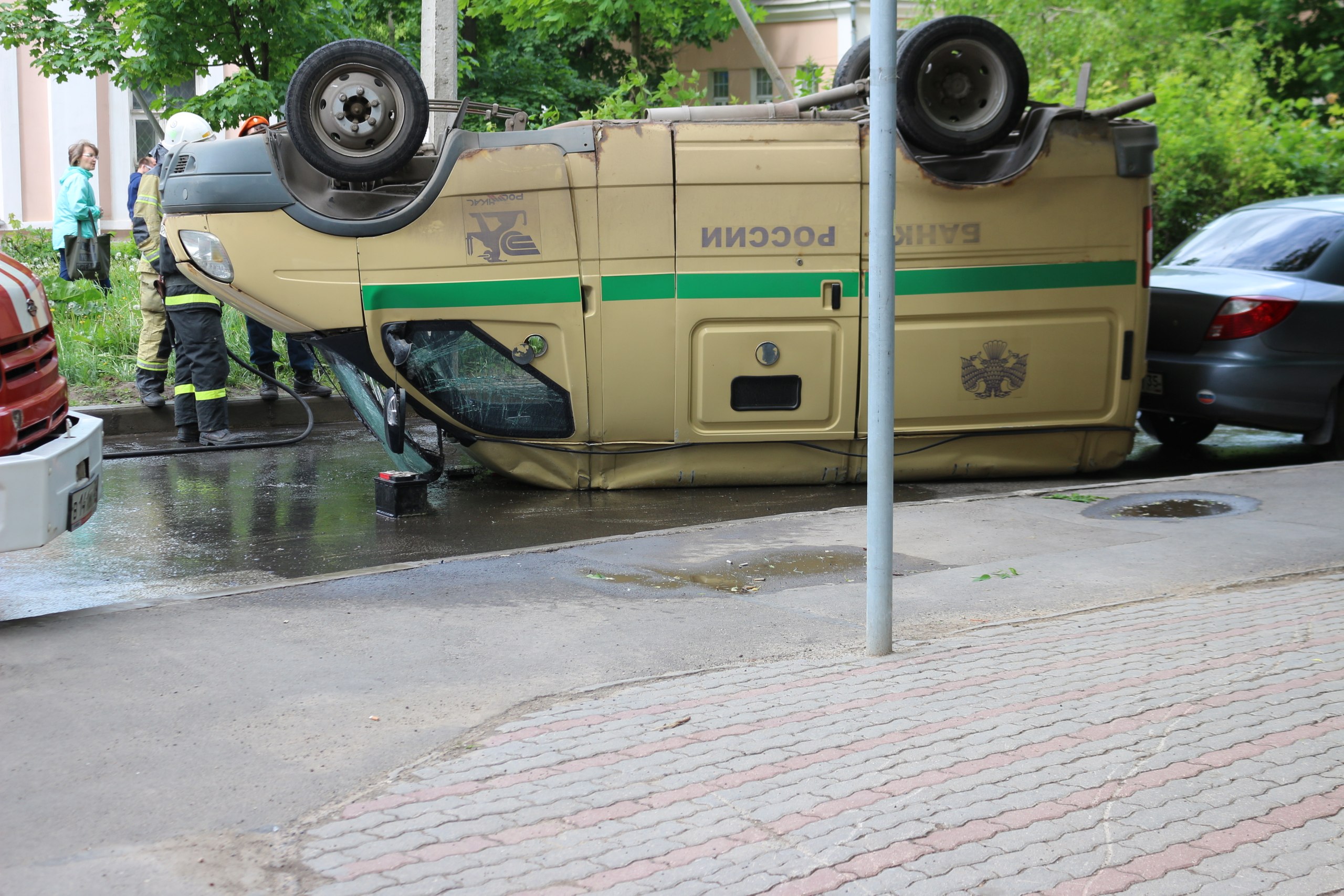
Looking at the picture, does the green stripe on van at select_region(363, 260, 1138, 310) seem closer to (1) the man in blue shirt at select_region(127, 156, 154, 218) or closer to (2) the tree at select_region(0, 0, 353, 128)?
(1) the man in blue shirt at select_region(127, 156, 154, 218)

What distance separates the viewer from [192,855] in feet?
9.82

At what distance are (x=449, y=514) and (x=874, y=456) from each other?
3477 millimetres

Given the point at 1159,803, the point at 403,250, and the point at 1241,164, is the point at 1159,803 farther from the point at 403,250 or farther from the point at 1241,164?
the point at 1241,164

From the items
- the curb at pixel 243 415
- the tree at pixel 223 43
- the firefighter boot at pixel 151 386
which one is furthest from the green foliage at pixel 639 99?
the firefighter boot at pixel 151 386

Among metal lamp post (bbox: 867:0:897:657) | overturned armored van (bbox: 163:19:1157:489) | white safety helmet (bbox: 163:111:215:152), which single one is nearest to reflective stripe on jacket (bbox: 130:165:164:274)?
white safety helmet (bbox: 163:111:215:152)

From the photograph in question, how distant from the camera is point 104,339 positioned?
36.9 feet

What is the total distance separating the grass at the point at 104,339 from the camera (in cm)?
1055

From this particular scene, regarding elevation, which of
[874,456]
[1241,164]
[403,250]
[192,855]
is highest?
[1241,164]

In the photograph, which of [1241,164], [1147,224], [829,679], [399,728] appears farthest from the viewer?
[1241,164]

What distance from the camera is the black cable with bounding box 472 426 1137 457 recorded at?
7469 millimetres

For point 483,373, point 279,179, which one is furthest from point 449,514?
point 279,179

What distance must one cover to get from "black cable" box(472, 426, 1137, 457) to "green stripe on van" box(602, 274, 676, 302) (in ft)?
2.86

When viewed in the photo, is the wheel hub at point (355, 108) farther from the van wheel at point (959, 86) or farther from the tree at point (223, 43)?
the tree at point (223, 43)

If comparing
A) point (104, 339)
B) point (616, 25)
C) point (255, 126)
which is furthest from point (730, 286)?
point (616, 25)
